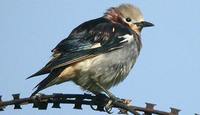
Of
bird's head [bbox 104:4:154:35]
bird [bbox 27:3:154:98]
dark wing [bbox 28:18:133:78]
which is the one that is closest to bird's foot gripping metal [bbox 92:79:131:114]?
bird [bbox 27:3:154:98]

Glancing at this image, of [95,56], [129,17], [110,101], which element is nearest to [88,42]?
[95,56]

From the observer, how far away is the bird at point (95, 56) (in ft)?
23.4

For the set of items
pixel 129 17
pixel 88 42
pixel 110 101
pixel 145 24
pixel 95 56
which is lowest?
pixel 110 101

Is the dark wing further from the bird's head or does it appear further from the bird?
the bird's head

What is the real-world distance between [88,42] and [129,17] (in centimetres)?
147

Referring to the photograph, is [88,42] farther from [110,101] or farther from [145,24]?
[110,101]

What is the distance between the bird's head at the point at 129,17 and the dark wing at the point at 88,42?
0.29m

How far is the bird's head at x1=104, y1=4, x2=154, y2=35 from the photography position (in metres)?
9.01

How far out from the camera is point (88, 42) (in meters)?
7.91

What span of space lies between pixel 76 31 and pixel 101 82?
0.99 m

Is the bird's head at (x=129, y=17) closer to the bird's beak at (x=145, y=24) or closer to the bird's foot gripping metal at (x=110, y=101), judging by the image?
the bird's beak at (x=145, y=24)

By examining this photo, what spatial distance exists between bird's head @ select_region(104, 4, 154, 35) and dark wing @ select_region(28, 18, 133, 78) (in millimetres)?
294

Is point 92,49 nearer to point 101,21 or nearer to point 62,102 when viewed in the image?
point 101,21

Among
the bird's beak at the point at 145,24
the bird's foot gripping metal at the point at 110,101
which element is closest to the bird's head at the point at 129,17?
the bird's beak at the point at 145,24
